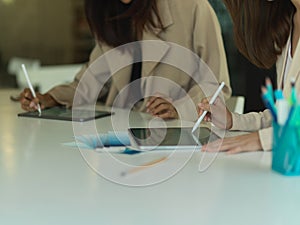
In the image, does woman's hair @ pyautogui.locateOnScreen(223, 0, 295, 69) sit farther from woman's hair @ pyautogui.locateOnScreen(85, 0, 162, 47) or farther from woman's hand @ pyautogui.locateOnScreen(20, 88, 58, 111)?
woman's hand @ pyautogui.locateOnScreen(20, 88, 58, 111)

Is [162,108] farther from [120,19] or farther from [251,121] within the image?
[120,19]

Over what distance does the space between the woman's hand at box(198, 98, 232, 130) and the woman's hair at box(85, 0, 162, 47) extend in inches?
22.7

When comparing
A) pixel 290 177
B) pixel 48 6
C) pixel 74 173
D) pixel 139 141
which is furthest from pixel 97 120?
pixel 48 6

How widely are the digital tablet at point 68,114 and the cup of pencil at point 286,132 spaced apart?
68cm

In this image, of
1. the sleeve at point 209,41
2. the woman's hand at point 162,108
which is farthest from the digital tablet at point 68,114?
the sleeve at point 209,41

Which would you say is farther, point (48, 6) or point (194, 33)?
point (48, 6)

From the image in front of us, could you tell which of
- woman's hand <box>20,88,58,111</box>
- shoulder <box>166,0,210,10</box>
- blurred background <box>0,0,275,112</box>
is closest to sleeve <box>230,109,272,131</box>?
shoulder <box>166,0,210,10</box>

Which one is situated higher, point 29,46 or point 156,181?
point 156,181

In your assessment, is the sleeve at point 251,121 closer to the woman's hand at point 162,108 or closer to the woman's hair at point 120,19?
the woman's hand at point 162,108

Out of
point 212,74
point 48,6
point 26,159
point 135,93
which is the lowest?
point 48,6

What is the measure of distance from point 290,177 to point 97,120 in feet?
2.33

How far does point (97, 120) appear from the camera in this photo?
157 centimetres

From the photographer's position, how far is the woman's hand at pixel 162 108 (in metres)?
1.59

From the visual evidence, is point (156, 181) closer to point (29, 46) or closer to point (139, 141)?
point (139, 141)
